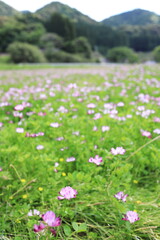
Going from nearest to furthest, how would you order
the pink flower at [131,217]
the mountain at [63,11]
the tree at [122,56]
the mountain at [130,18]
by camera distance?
1. the pink flower at [131,217]
2. the mountain at [130,18]
3. the tree at [122,56]
4. the mountain at [63,11]

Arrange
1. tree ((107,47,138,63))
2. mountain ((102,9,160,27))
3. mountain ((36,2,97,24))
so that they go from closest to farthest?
mountain ((102,9,160,27)) → tree ((107,47,138,63)) → mountain ((36,2,97,24))

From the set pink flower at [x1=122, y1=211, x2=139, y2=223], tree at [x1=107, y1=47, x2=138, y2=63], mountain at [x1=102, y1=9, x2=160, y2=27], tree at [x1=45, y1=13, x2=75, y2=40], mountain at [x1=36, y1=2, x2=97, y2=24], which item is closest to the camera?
pink flower at [x1=122, y1=211, x2=139, y2=223]

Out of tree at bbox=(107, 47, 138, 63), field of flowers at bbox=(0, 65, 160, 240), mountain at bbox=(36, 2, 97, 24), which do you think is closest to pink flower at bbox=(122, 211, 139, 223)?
field of flowers at bbox=(0, 65, 160, 240)

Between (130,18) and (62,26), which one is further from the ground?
(62,26)

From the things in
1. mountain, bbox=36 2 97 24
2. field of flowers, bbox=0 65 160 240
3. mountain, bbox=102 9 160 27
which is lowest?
field of flowers, bbox=0 65 160 240

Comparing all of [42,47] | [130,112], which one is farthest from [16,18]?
[130,112]

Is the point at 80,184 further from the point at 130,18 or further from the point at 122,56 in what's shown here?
the point at 122,56

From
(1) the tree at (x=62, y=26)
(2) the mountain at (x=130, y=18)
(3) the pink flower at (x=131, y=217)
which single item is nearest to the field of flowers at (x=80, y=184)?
(3) the pink flower at (x=131, y=217)

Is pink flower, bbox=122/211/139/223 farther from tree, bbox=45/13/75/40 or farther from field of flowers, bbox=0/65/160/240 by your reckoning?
tree, bbox=45/13/75/40

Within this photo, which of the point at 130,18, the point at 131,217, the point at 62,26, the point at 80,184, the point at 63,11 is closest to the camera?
the point at 131,217

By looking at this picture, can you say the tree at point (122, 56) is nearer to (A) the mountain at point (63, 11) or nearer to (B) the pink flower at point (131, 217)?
(A) the mountain at point (63, 11)

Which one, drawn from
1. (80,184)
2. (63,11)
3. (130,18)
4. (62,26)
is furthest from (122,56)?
(80,184)

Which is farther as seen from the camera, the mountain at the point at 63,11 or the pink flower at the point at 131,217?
the mountain at the point at 63,11

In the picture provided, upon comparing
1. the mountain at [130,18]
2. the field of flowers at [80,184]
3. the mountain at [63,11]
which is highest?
the mountain at [63,11]
